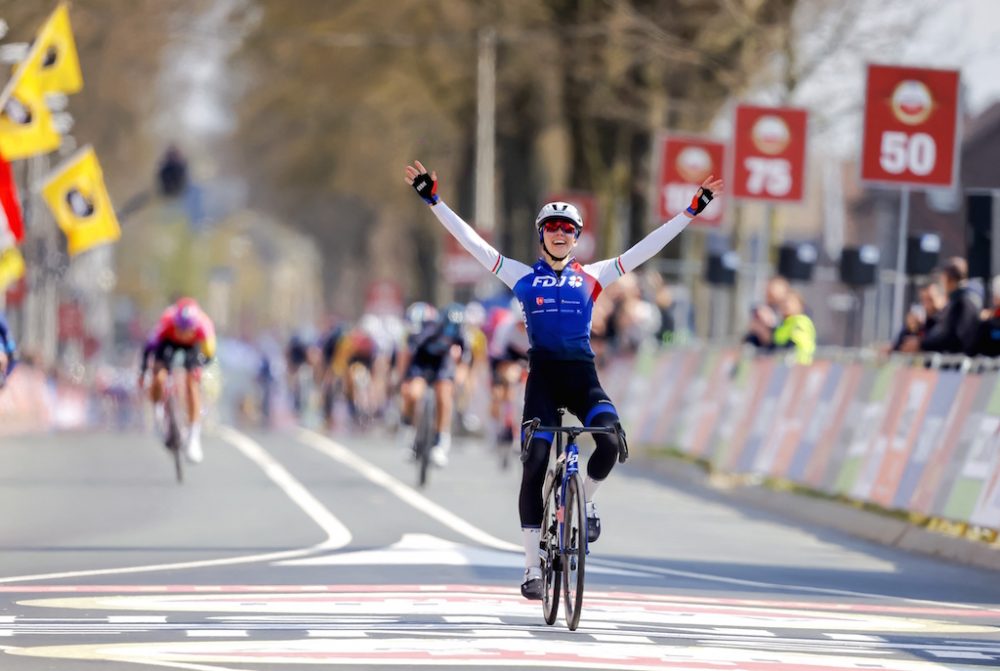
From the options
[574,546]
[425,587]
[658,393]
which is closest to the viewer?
[574,546]

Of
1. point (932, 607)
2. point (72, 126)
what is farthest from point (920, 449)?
point (72, 126)

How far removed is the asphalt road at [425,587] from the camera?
1074 cm

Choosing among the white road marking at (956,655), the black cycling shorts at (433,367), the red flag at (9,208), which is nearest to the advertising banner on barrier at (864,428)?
the black cycling shorts at (433,367)

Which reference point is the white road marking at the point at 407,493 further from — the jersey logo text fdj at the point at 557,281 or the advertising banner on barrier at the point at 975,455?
the jersey logo text fdj at the point at 557,281

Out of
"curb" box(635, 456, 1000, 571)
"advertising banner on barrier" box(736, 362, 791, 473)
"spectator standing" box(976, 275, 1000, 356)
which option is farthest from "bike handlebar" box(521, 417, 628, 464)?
"advertising banner on barrier" box(736, 362, 791, 473)

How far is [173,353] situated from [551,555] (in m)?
12.4

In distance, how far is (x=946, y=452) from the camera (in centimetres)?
1827

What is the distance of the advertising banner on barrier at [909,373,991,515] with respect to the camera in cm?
1806

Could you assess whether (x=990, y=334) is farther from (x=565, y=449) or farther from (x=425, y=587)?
(x=565, y=449)

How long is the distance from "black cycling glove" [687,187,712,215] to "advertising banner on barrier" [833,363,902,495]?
7.92 meters

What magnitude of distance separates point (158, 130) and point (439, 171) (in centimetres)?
1509

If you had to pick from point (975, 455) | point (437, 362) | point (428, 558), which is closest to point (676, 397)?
point (437, 362)

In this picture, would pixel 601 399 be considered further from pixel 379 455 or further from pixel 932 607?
pixel 379 455

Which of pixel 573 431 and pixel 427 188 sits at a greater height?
pixel 427 188
